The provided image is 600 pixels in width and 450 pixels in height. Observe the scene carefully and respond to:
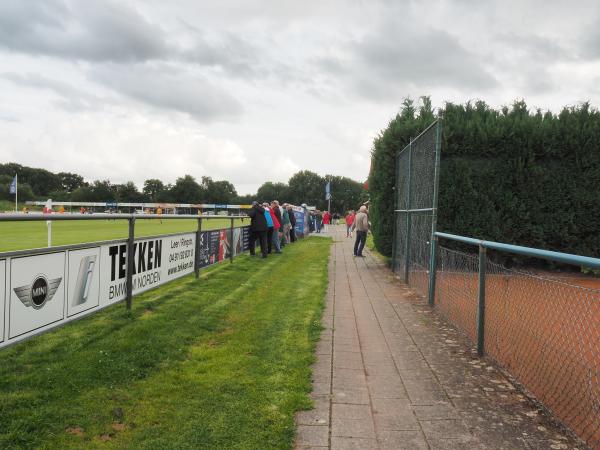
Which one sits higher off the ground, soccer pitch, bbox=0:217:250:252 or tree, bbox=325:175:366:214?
tree, bbox=325:175:366:214

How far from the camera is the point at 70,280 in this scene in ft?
14.9

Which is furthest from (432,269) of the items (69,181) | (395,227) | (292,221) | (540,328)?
(69,181)

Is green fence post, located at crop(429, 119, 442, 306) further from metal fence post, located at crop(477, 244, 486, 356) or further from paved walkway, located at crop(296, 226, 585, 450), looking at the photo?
metal fence post, located at crop(477, 244, 486, 356)

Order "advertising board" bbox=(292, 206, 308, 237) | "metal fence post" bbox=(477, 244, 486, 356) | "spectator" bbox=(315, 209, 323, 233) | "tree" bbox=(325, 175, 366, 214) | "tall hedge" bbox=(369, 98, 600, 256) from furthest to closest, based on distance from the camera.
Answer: "tree" bbox=(325, 175, 366, 214)
"spectator" bbox=(315, 209, 323, 233)
"advertising board" bbox=(292, 206, 308, 237)
"tall hedge" bbox=(369, 98, 600, 256)
"metal fence post" bbox=(477, 244, 486, 356)

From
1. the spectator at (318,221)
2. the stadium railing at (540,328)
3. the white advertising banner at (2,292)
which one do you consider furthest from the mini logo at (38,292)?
the spectator at (318,221)

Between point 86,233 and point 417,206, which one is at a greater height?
point 417,206

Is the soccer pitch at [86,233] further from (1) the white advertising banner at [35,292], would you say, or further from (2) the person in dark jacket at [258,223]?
(1) the white advertising banner at [35,292]

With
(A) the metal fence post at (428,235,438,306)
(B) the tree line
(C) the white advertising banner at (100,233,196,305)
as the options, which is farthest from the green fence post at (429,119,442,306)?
(B) the tree line

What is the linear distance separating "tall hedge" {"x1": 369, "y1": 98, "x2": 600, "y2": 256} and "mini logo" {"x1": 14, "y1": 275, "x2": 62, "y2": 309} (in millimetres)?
8884

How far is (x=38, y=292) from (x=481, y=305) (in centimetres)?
405

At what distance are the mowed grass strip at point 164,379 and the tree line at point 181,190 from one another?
124 metres

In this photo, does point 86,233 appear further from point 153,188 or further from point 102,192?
point 153,188

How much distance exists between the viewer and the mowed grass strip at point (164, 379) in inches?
119

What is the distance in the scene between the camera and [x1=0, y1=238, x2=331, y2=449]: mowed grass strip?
119 inches
